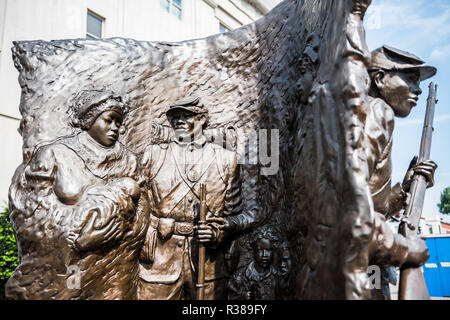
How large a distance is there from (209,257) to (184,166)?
1.00 meters

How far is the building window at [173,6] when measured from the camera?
13308mm

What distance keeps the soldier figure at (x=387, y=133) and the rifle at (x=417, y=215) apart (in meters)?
0.08

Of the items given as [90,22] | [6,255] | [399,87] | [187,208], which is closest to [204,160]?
[187,208]

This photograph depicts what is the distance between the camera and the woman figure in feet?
10.7

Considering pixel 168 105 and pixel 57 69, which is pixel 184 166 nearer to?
pixel 168 105

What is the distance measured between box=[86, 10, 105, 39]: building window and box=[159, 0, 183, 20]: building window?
9.02ft

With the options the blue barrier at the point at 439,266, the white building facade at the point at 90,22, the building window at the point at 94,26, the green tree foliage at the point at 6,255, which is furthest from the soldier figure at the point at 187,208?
the blue barrier at the point at 439,266

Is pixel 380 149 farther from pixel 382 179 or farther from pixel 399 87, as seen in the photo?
pixel 399 87

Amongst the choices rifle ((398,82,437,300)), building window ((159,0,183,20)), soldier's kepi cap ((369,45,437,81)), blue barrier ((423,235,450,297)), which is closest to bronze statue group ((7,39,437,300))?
soldier's kepi cap ((369,45,437,81))

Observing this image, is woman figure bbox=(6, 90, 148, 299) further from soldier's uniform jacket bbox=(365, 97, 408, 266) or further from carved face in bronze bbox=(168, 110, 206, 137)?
soldier's uniform jacket bbox=(365, 97, 408, 266)

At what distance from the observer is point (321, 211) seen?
259 centimetres

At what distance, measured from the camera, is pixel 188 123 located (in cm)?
405
